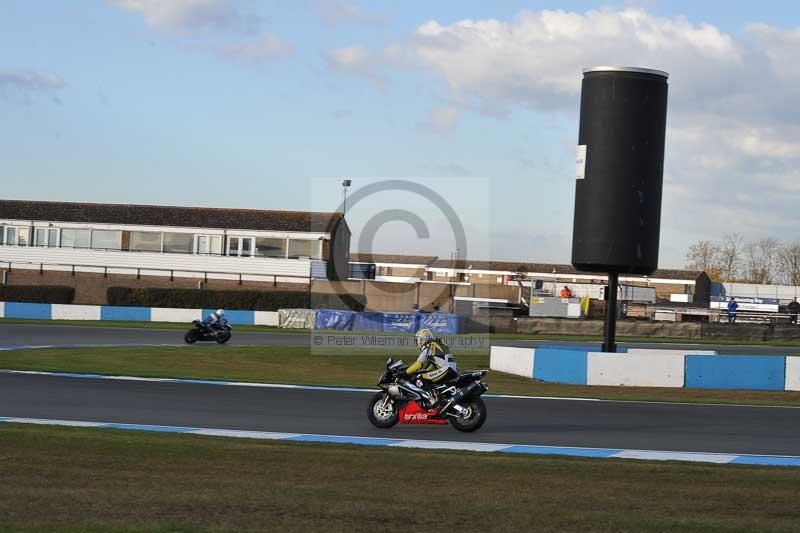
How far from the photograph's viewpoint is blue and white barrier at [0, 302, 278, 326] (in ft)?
154

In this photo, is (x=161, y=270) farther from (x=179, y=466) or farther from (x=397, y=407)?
(x=179, y=466)

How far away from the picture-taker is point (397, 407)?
14.3 metres

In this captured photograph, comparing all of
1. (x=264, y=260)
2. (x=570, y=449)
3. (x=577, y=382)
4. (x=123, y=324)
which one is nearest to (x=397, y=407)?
(x=570, y=449)

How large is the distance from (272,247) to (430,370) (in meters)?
47.2

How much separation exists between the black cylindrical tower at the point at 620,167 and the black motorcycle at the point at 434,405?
913 centimetres

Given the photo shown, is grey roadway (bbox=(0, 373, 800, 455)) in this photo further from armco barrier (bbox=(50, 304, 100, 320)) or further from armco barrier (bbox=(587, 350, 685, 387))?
armco barrier (bbox=(50, 304, 100, 320))

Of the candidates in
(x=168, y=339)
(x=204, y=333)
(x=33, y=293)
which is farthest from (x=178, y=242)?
(x=204, y=333)

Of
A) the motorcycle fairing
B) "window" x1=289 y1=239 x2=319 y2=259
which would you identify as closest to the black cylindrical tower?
the motorcycle fairing

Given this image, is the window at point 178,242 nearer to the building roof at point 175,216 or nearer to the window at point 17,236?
the building roof at point 175,216

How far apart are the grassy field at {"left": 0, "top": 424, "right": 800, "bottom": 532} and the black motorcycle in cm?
247

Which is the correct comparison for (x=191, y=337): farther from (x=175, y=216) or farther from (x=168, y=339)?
(x=175, y=216)

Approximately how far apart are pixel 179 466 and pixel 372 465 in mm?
1892

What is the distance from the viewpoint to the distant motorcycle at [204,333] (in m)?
33.5

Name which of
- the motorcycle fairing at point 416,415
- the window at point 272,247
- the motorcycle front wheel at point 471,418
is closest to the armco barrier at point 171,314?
the window at point 272,247
